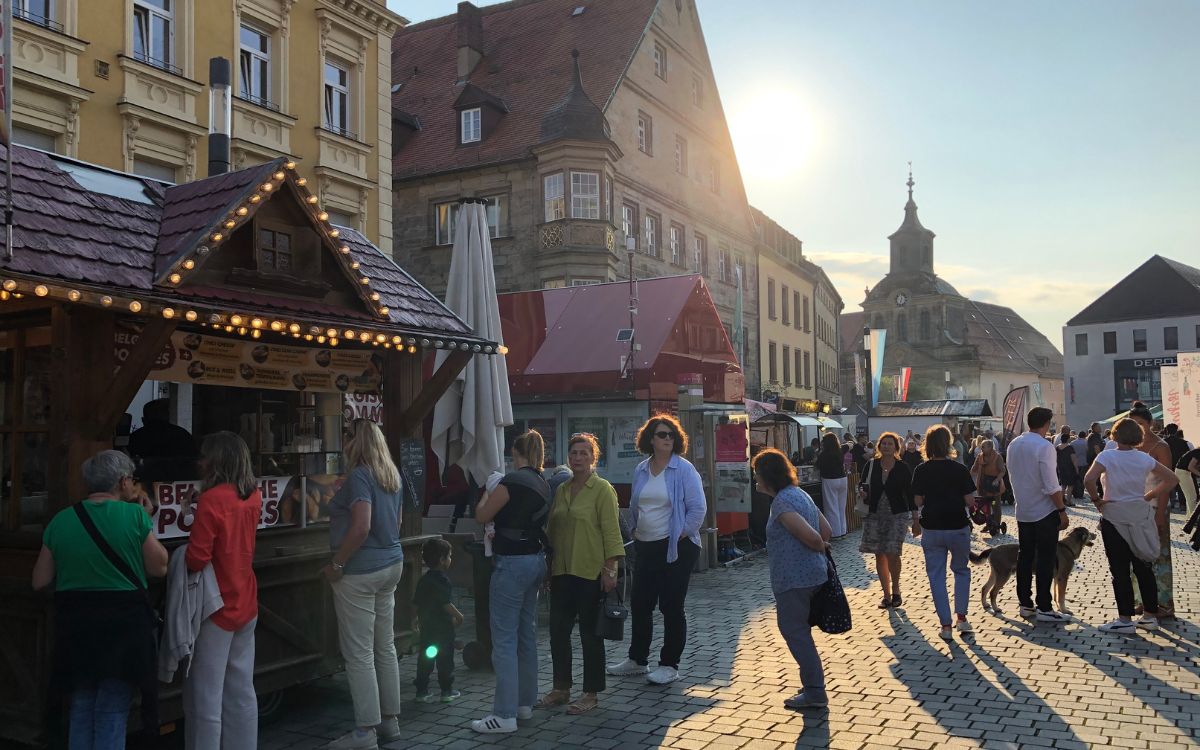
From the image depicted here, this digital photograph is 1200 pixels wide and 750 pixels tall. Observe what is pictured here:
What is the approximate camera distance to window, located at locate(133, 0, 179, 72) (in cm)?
1705

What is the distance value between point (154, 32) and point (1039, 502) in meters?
15.8

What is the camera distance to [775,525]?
675 centimetres

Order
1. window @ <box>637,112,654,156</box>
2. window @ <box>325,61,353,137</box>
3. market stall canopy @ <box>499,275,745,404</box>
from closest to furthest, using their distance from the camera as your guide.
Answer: market stall canopy @ <box>499,275,745,404</box>, window @ <box>325,61,353,137</box>, window @ <box>637,112,654,156</box>

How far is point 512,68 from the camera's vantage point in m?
34.3

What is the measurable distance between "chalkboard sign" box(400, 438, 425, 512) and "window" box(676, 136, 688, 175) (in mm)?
27957

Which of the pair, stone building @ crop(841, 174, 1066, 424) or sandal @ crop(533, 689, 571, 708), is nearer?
sandal @ crop(533, 689, 571, 708)

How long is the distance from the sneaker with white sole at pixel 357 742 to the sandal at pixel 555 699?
4.25 ft

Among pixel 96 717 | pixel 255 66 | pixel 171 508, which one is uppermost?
pixel 255 66

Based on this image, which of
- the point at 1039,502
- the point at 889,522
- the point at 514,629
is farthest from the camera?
the point at 889,522

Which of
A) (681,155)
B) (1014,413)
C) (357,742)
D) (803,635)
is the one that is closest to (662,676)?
(803,635)

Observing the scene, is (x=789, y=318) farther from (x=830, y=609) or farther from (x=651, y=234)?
(x=830, y=609)

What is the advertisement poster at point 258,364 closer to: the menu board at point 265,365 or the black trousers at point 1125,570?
the menu board at point 265,365

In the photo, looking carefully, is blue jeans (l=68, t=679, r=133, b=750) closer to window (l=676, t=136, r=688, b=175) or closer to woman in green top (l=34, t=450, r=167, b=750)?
woman in green top (l=34, t=450, r=167, b=750)

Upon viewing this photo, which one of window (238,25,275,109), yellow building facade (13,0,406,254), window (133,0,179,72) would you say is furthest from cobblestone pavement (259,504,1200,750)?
window (238,25,275,109)
